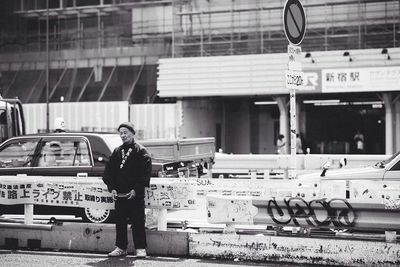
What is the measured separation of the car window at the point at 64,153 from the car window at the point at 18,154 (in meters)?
0.21

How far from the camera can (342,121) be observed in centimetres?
3412

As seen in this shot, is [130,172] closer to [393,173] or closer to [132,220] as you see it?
[132,220]

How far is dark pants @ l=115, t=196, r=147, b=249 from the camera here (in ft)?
29.0

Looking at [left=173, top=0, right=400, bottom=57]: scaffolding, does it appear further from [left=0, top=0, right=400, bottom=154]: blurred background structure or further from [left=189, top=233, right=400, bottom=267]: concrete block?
[left=189, top=233, right=400, bottom=267]: concrete block

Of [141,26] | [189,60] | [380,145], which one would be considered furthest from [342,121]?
[141,26]

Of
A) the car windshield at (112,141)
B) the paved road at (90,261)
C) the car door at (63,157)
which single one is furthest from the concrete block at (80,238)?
the car windshield at (112,141)

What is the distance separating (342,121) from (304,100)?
3410mm

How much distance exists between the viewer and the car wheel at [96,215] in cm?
1098

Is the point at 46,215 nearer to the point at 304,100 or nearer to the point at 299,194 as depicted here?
the point at 299,194

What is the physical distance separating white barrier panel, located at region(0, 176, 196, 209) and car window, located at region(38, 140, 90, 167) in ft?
5.54

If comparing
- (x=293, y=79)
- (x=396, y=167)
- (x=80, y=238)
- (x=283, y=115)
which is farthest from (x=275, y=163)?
(x=283, y=115)

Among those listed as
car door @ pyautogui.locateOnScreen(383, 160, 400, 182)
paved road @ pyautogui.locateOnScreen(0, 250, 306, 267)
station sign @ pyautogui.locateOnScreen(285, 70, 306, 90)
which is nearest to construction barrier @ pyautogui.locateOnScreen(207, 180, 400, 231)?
paved road @ pyautogui.locateOnScreen(0, 250, 306, 267)

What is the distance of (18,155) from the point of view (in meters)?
11.9

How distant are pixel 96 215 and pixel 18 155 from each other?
77.7 inches
